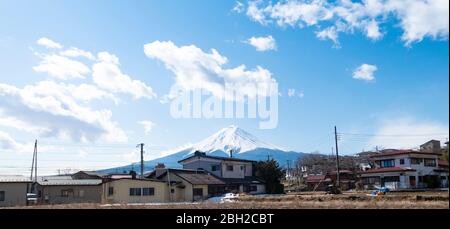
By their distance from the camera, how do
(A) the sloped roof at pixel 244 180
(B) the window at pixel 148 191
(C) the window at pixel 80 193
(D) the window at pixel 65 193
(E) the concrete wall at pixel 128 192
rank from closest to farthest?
(E) the concrete wall at pixel 128 192, (B) the window at pixel 148 191, (D) the window at pixel 65 193, (C) the window at pixel 80 193, (A) the sloped roof at pixel 244 180

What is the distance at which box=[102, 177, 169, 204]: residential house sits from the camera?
3825cm

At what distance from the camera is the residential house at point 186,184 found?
4203 centimetres

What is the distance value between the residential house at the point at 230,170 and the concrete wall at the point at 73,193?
13.6 meters

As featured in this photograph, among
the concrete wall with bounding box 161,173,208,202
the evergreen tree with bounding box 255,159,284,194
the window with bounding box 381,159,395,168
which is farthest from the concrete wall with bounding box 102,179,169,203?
the window with bounding box 381,159,395,168

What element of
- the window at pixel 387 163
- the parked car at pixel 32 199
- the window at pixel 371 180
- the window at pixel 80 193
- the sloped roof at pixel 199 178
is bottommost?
the parked car at pixel 32 199

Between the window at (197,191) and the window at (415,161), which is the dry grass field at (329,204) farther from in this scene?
the window at (415,161)

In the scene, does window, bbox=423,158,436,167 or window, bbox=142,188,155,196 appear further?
window, bbox=423,158,436,167

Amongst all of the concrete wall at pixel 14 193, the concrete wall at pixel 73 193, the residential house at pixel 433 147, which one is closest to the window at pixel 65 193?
the concrete wall at pixel 73 193

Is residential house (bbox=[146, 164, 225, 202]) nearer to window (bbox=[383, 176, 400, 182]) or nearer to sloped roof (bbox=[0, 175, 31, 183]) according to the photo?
sloped roof (bbox=[0, 175, 31, 183])

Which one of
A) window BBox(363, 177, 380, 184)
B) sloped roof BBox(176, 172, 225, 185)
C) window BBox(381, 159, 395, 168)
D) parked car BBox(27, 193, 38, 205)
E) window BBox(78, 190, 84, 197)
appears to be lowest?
parked car BBox(27, 193, 38, 205)

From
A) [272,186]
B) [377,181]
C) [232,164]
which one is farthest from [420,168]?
[232,164]

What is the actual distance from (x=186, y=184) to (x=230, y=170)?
31.6ft
